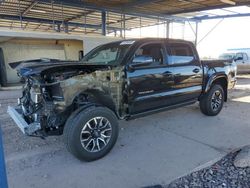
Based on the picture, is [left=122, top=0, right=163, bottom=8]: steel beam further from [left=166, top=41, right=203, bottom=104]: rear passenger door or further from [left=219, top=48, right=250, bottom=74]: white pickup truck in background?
[left=219, top=48, right=250, bottom=74]: white pickup truck in background

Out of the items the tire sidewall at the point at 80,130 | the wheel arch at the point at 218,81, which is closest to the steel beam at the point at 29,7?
the wheel arch at the point at 218,81

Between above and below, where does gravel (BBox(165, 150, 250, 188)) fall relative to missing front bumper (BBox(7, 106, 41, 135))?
below

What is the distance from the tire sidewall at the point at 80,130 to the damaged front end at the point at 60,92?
0.93 ft

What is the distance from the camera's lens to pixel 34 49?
Result: 13102 mm

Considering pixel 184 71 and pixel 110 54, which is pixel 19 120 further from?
pixel 184 71

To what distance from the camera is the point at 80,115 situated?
3.36 meters

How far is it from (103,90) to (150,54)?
135cm

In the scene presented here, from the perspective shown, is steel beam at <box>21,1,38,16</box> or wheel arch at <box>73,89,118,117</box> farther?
steel beam at <box>21,1,38,16</box>

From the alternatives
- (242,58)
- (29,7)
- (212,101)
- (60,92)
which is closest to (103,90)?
(60,92)

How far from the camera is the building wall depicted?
1247 centimetres

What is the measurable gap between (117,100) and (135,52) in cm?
94

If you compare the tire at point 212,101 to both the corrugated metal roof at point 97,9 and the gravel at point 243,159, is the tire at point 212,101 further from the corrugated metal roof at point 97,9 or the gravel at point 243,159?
the corrugated metal roof at point 97,9

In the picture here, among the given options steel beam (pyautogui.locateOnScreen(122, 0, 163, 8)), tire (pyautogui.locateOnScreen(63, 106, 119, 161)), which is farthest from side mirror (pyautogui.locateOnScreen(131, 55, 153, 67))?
A: steel beam (pyautogui.locateOnScreen(122, 0, 163, 8))

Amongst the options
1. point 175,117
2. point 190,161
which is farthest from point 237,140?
point 175,117
